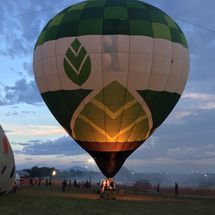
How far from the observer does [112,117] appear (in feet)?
87.7

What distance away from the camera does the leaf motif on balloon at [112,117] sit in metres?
26.4

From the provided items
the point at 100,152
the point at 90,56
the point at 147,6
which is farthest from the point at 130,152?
the point at 147,6

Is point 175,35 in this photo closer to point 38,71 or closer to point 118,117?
point 118,117

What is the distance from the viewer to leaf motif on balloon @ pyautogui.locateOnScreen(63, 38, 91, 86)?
86.2 ft

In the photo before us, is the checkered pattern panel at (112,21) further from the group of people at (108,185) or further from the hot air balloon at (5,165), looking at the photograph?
the hot air balloon at (5,165)

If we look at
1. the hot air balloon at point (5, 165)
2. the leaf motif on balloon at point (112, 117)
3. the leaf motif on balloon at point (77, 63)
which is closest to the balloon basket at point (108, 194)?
the leaf motif on balloon at point (112, 117)

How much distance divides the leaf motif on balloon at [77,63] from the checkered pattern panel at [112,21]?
0.94m

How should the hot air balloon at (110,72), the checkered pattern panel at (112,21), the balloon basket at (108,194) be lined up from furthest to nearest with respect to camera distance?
the balloon basket at (108,194), the checkered pattern panel at (112,21), the hot air balloon at (110,72)

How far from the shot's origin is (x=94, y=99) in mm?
26484

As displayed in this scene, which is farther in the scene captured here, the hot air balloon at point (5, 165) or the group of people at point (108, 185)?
the group of people at point (108, 185)

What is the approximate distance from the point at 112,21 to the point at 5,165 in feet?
38.4

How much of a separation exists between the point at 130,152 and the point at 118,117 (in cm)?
→ 291

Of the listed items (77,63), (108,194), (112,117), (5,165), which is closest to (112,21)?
(77,63)

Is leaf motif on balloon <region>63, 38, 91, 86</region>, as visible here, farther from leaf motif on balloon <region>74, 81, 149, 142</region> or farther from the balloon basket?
the balloon basket
